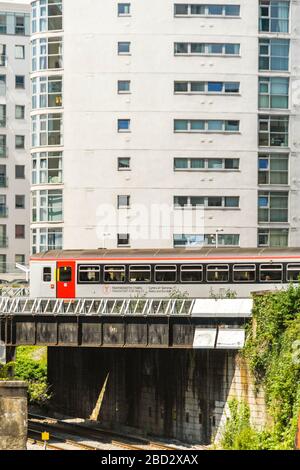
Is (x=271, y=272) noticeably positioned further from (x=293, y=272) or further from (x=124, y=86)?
(x=124, y=86)

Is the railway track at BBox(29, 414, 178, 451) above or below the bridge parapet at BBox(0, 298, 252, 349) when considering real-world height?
below

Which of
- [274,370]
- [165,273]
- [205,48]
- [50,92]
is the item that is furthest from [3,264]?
[274,370]

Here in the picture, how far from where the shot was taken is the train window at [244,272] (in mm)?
77188

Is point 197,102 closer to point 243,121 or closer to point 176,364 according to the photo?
point 243,121

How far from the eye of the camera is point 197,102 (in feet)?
321

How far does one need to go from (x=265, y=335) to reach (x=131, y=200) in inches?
1204

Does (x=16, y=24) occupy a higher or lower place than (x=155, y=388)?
higher

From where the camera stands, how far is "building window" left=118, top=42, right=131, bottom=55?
9750 centimetres

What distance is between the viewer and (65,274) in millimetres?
79562

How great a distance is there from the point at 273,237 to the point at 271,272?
2219 cm

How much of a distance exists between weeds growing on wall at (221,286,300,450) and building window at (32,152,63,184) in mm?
31354

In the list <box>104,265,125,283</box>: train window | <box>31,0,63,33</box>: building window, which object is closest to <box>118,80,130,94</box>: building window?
<box>31,0,63,33</box>: building window

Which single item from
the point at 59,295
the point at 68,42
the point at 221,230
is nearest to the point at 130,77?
the point at 68,42

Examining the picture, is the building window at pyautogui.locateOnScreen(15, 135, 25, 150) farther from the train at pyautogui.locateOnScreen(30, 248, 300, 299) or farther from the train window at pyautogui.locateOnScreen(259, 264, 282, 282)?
the train window at pyautogui.locateOnScreen(259, 264, 282, 282)
